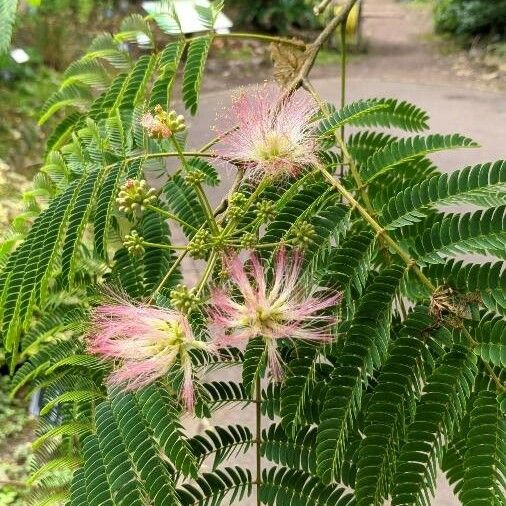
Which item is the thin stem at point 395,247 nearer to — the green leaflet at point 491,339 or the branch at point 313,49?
the green leaflet at point 491,339

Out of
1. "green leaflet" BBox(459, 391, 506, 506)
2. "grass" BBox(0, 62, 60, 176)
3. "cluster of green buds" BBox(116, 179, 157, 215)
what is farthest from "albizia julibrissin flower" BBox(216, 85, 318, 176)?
"grass" BBox(0, 62, 60, 176)

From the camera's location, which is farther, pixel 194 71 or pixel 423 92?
pixel 423 92

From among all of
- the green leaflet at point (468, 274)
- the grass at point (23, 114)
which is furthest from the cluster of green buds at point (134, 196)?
the grass at point (23, 114)

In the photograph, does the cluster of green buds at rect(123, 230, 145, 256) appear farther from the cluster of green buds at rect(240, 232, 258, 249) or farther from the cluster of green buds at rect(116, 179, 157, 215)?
the cluster of green buds at rect(240, 232, 258, 249)

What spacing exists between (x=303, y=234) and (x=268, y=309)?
4.0 inches

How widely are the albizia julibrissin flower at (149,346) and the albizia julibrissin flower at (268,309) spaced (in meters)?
0.03

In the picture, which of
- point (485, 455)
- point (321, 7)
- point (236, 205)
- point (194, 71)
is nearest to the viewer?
point (485, 455)

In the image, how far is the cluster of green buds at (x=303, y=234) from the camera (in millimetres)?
751

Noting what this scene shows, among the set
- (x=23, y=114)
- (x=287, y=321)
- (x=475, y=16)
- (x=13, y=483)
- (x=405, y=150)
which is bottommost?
(x=13, y=483)

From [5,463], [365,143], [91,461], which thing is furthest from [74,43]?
[91,461]

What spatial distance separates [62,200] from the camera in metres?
0.92

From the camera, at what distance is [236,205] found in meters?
0.76

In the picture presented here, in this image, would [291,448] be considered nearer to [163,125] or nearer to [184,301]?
[184,301]

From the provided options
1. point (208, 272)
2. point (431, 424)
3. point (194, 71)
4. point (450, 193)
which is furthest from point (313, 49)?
point (431, 424)
